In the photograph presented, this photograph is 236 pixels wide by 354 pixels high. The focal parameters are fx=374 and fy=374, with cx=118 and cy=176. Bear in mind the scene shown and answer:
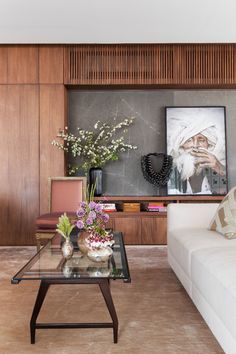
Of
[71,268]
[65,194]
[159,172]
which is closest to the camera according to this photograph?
[71,268]

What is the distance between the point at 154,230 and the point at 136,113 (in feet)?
5.46

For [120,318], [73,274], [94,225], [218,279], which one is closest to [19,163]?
[94,225]

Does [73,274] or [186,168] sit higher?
[186,168]

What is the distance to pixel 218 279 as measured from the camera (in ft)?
5.78

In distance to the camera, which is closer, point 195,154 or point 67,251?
point 67,251

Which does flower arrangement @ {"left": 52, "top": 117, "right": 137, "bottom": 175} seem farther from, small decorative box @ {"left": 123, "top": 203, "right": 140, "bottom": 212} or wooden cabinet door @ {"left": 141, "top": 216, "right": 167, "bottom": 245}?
wooden cabinet door @ {"left": 141, "top": 216, "right": 167, "bottom": 245}

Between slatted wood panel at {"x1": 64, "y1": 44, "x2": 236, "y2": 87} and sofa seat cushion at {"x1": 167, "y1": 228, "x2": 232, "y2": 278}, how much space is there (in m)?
2.46

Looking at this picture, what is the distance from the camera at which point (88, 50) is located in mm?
4898

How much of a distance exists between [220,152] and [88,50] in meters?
2.24

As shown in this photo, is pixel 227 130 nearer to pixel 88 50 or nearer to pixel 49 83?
pixel 88 50

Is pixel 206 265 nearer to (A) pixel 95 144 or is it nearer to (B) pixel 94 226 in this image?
(B) pixel 94 226

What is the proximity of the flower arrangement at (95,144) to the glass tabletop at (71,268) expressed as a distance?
2604 millimetres

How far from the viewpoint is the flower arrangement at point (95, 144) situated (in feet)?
16.1

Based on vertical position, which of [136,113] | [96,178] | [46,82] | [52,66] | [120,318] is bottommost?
[120,318]
